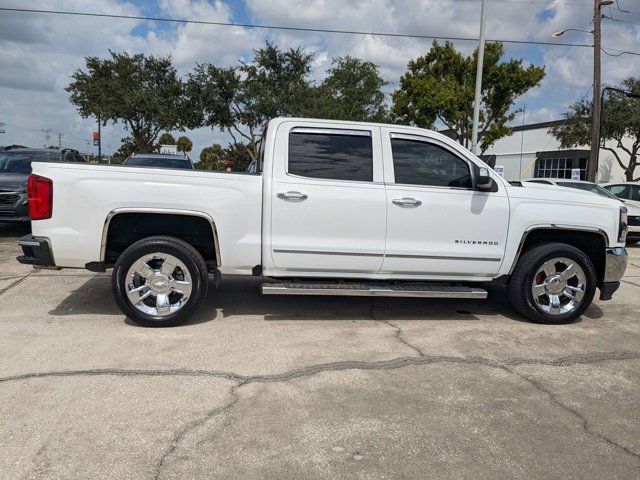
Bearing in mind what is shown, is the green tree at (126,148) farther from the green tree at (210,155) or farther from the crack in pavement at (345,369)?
the crack in pavement at (345,369)

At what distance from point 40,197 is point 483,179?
4290 mm

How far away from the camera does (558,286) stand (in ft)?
18.8

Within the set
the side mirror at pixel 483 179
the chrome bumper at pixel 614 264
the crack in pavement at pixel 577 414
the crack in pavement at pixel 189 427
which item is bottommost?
the crack in pavement at pixel 189 427

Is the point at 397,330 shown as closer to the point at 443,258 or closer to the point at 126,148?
the point at 443,258

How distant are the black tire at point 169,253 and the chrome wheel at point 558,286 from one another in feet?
11.6

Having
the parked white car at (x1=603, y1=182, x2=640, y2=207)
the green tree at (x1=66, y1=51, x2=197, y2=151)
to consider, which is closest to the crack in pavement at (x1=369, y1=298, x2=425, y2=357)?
the parked white car at (x1=603, y1=182, x2=640, y2=207)

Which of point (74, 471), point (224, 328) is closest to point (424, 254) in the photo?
point (224, 328)

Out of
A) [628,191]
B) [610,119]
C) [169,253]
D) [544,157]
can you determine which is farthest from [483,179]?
[544,157]

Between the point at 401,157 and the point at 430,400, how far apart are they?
2642 mm

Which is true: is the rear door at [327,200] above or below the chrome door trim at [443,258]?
above

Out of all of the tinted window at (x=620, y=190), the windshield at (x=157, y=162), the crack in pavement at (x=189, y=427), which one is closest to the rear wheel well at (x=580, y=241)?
the crack in pavement at (x=189, y=427)

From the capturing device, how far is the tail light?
4.88m

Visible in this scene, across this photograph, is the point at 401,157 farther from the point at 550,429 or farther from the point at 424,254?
the point at 550,429

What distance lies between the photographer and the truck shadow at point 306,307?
579 cm
